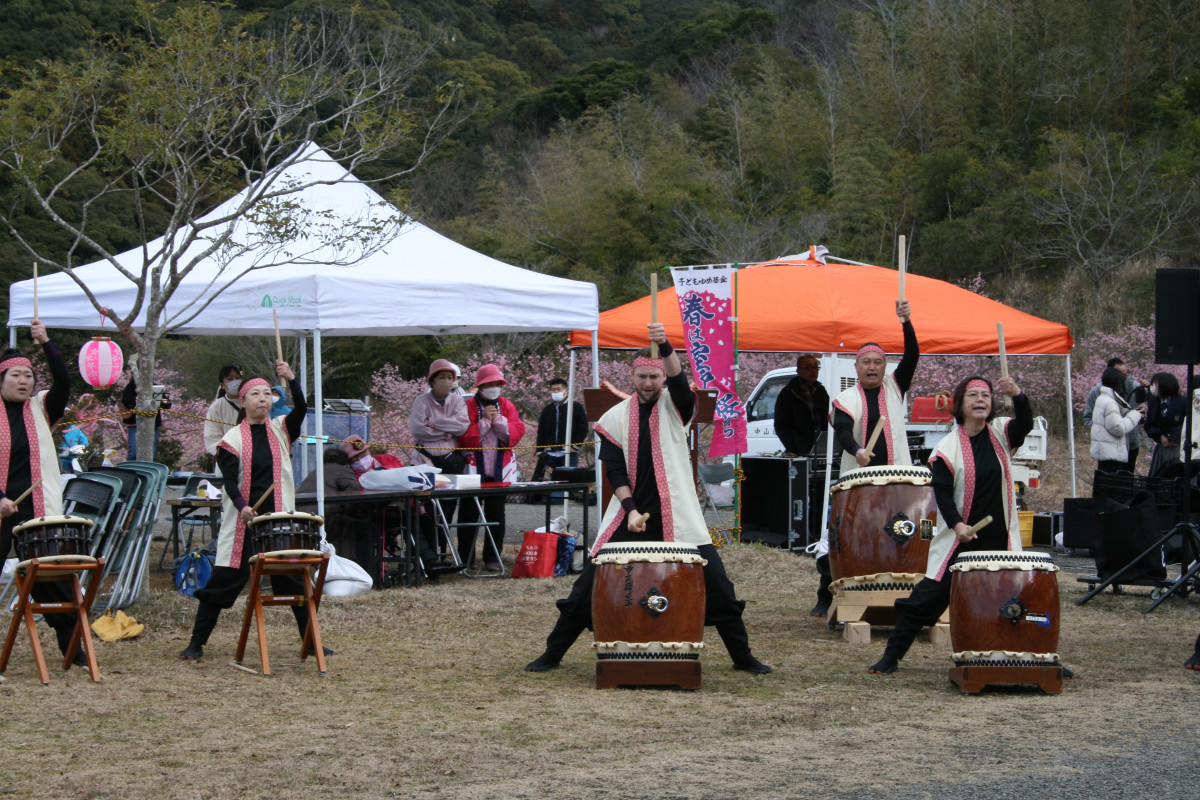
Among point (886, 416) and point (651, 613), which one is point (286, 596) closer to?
point (651, 613)

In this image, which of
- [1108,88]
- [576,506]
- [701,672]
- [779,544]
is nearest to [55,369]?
[701,672]

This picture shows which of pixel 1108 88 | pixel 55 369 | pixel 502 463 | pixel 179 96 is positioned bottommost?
pixel 502 463

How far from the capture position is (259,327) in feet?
28.2

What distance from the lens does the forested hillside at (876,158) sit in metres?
25.5

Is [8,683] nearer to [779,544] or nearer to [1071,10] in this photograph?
[779,544]

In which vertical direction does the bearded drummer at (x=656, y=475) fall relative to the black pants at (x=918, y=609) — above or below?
above

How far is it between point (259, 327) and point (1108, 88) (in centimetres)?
2639

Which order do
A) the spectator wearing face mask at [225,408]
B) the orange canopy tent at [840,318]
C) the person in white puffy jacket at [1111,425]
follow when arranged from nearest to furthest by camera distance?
the spectator wearing face mask at [225,408] → the orange canopy tent at [840,318] → the person in white puffy jacket at [1111,425]

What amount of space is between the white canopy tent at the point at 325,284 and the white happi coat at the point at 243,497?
1705 mm

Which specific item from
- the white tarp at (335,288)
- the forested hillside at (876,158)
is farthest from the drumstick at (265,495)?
the forested hillside at (876,158)

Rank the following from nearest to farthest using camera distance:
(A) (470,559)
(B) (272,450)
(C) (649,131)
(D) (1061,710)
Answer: (D) (1061,710), (B) (272,450), (A) (470,559), (C) (649,131)

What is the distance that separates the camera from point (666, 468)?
576 centimetres

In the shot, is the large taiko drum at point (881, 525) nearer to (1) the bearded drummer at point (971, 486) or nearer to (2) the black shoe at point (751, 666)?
(1) the bearded drummer at point (971, 486)

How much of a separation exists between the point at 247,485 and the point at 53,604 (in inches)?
42.9
